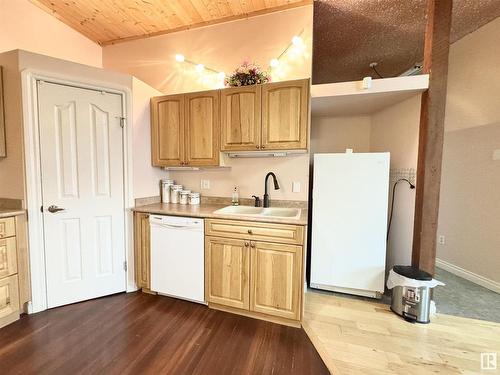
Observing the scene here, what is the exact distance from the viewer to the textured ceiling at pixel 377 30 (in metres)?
2.39

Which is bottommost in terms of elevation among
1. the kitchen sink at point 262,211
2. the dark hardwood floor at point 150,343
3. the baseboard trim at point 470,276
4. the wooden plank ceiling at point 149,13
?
the dark hardwood floor at point 150,343

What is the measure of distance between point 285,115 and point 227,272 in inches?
62.4

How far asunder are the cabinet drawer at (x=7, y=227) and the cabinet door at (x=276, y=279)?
2032mm

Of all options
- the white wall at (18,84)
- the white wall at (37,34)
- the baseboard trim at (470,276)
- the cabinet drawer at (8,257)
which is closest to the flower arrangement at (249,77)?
the white wall at (18,84)

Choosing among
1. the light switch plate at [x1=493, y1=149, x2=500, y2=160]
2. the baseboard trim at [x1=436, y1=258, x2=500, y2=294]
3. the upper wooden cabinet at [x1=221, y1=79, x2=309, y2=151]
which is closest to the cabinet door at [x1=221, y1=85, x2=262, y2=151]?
the upper wooden cabinet at [x1=221, y1=79, x2=309, y2=151]

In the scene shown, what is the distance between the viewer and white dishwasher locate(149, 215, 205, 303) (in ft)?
6.92

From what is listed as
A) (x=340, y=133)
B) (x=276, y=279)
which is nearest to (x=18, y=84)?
(x=276, y=279)

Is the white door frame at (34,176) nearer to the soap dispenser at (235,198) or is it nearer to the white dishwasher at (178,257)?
the white dishwasher at (178,257)

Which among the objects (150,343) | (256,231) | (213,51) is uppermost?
(213,51)

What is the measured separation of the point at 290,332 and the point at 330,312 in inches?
20.9

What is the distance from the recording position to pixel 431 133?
2.05 m

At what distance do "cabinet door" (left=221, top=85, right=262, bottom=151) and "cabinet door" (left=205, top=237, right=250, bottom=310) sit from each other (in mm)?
977

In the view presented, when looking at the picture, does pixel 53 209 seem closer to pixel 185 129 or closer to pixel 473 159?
pixel 185 129

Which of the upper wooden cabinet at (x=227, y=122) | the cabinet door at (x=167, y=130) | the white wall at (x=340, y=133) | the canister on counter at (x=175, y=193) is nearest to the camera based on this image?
the upper wooden cabinet at (x=227, y=122)
